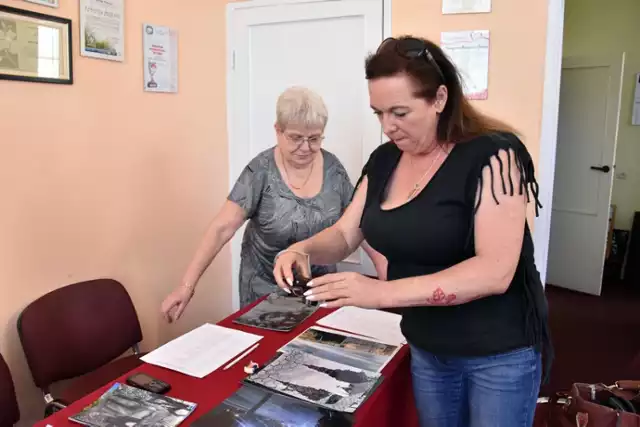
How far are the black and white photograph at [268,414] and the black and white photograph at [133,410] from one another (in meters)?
0.07

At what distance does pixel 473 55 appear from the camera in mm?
2676

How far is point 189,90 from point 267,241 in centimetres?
123

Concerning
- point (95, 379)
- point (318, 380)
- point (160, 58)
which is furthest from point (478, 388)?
point (160, 58)

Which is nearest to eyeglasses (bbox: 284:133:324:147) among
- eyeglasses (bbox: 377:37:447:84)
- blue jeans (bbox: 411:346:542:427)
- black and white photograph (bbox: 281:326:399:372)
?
Answer: black and white photograph (bbox: 281:326:399:372)

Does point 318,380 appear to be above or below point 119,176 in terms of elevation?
below

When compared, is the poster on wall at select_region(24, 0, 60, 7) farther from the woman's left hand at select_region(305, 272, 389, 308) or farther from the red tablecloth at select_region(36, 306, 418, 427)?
the woman's left hand at select_region(305, 272, 389, 308)

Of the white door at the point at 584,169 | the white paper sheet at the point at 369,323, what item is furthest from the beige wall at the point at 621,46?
the white paper sheet at the point at 369,323

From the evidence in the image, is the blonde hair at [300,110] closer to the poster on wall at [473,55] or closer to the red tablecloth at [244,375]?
the red tablecloth at [244,375]

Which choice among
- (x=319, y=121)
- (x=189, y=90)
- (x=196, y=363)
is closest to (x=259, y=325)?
(x=196, y=363)

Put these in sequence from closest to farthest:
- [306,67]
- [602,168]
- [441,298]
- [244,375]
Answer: [441,298]
[244,375]
[306,67]
[602,168]

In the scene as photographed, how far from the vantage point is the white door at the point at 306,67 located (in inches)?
116

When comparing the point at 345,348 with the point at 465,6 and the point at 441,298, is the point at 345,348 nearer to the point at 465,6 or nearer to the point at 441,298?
the point at 441,298

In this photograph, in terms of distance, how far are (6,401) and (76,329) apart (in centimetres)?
37

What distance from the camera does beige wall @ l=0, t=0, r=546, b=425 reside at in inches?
81.4
